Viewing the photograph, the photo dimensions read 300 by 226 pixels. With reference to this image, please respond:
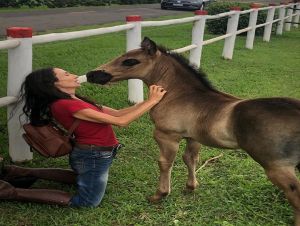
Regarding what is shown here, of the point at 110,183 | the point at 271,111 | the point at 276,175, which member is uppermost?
the point at 271,111

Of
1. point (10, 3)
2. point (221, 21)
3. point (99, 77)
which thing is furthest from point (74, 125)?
point (10, 3)

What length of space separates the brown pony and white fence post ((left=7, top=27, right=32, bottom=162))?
0.72 m

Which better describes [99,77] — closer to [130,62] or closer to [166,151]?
[130,62]

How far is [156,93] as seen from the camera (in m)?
3.48

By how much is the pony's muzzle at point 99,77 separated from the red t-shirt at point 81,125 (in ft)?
0.65

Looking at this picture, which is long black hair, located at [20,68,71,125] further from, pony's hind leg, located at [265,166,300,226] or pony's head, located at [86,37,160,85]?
pony's hind leg, located at [265,166,300,226]

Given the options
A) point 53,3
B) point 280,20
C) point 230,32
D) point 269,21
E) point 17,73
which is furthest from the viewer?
point 53,3

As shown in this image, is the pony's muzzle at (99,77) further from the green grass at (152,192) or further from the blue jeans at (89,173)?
the green grass at (152,192)

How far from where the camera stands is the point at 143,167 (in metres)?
4.33

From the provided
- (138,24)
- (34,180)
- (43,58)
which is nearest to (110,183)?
(34,180)

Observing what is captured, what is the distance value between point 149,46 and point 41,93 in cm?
88

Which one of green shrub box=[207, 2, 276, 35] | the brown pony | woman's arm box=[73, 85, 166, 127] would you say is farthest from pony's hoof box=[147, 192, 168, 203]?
green shrub box=[207, 2, 276, 35]

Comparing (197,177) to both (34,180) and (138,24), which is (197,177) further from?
(138,24)

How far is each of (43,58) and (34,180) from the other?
5.26 metres
